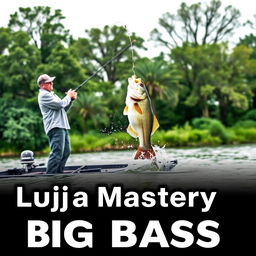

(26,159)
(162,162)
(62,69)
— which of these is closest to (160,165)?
(162,162)

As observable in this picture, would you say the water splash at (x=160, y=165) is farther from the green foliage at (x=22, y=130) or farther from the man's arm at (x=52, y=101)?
the green foliage at (x=22, y=130)

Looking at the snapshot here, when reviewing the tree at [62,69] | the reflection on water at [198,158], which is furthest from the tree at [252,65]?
the reflection on water at [198,158]

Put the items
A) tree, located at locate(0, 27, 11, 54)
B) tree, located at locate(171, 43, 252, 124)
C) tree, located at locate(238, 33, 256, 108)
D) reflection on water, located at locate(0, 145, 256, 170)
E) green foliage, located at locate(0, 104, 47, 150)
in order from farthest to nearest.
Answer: tree, located at locate(238, 33, 256, 108) → tree, located at locate(171, 43, 252, 124) → tree, located at locate(0, 27, 11, 54) → green foliage, located at locate(0, 104, 47, 150) → reflection on water, located at locate(0, 145, 256, 170)

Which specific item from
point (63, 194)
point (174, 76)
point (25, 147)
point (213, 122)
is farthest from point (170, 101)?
point (63, 194)

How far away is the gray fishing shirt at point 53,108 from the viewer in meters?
9.94

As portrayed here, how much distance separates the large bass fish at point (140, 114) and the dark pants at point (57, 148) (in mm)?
1604

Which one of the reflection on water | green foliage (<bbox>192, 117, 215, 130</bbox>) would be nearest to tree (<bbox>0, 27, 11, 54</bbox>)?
green foliage (<bbox>192, 117, 215, 130</bbox>)

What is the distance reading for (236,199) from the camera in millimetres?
8141

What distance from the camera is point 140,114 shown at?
8664mm

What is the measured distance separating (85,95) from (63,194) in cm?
2695

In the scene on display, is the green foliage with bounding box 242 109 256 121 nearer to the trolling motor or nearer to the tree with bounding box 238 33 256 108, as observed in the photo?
the tree with bounding box 238 33 256 108

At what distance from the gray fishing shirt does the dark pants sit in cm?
12

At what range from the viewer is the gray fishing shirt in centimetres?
994

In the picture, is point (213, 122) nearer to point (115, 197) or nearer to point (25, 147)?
point (25, 147)
